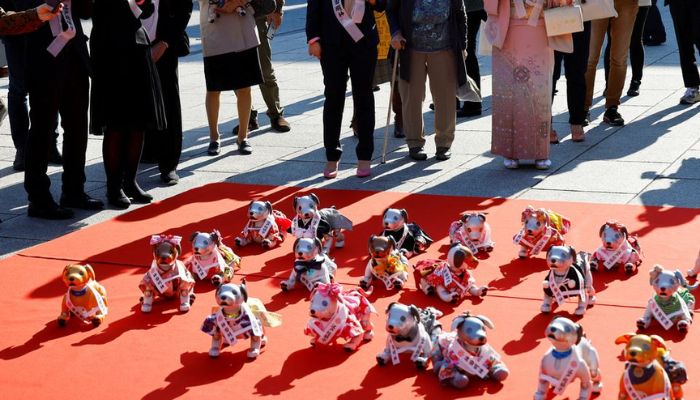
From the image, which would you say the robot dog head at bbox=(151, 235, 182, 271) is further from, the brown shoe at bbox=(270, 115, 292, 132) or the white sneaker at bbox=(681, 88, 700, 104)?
the white sneaker at bbox=(681, 88, 700, 104)

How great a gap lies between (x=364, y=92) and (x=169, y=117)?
1.63 meters

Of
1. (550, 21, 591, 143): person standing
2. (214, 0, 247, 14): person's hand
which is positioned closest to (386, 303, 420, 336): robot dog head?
(550, 21, 591, 143): person standing

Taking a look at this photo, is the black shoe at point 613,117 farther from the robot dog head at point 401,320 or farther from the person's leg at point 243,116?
the robot dog head at point 401,320

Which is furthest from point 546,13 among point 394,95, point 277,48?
point 277,48

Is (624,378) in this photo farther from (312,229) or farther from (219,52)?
(219,52)

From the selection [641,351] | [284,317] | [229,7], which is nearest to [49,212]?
[229,7]

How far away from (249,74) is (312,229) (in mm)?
3208

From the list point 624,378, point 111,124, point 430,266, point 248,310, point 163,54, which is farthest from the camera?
point 163,54

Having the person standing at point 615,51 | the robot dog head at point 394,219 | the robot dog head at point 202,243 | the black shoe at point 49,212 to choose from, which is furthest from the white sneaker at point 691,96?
the robot dog head at point 202,243

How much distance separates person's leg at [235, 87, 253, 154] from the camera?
9.64 meters

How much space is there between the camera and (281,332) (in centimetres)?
546

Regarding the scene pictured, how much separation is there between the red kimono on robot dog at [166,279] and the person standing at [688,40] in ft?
21.2

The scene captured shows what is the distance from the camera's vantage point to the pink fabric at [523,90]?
27.8 ft

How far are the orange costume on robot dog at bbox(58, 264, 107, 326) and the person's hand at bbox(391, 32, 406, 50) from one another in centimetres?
395
